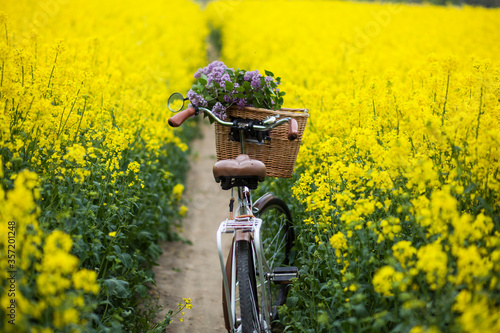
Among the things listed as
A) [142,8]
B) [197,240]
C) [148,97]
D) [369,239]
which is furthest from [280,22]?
[369,239]

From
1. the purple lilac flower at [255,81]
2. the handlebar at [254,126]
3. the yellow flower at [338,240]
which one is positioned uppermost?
the purple lilac flower at [255,81]

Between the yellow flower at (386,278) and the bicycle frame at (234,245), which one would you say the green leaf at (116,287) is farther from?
the yellow flower at (386,278)

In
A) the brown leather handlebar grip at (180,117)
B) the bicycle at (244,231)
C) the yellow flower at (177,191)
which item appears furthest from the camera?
the yellow flower at (177,191)

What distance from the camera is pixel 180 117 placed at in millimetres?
3186

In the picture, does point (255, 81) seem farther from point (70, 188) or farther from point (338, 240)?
point (70, 188)

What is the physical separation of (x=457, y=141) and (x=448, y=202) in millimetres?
1008

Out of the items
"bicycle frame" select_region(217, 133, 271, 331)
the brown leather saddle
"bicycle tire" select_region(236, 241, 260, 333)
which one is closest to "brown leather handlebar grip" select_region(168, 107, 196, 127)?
the brown leather saddle

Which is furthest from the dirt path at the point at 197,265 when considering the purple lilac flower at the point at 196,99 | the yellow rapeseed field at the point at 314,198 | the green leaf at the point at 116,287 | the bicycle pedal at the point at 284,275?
the purple lilac flower at the point at 196,99

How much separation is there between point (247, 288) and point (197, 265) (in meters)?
2.78

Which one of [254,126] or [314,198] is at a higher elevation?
[254,126]

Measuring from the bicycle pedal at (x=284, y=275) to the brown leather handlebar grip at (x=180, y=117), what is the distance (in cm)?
A: 144

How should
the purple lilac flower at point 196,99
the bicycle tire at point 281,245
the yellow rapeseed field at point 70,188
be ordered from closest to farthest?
the yellow rapeseed field at point 70,188 → the purple lilac flower at point 196,99 → the bicycle tire at point 281,245

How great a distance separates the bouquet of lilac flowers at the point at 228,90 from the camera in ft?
10.9

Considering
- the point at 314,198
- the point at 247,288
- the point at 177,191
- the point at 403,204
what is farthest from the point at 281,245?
the point at 177,191
